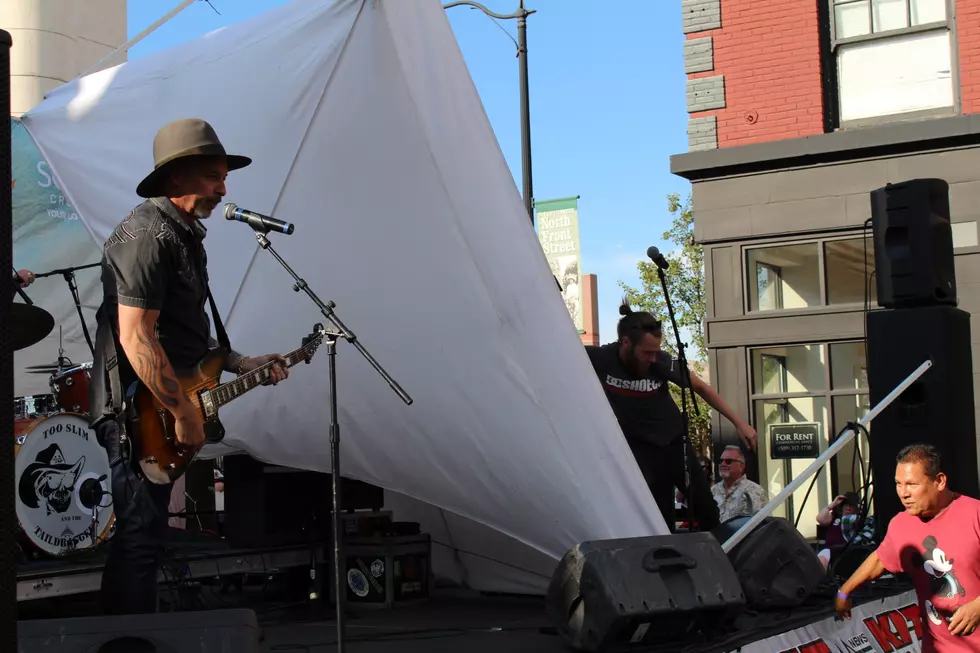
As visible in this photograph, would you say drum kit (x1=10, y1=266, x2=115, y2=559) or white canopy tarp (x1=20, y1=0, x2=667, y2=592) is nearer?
white canopy tarp (x1=20, y1=0, x2=667, y2=592)

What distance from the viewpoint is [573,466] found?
481cm

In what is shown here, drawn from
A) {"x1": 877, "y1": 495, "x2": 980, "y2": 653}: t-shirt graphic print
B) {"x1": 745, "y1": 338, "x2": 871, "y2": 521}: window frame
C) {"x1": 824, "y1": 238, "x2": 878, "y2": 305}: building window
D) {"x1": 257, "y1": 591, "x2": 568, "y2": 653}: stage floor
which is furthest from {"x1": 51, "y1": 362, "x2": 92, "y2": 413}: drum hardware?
{"x1": 824, "y1": 238, "x2": 878, "y2": 305}: building window

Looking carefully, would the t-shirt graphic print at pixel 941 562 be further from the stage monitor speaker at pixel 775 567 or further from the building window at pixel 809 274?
the building window at pixel 809 274

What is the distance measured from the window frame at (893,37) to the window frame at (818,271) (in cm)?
114

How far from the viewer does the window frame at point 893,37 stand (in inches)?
403

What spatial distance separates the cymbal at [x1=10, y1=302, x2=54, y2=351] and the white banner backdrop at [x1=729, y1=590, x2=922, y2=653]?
122 inches

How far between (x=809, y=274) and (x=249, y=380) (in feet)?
25.3

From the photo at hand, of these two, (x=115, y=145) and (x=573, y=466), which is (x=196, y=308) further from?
(x=115, y=145)

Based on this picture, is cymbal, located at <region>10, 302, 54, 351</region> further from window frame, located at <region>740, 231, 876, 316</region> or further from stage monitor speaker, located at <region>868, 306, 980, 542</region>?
window frame, located at <region>740, 231, 876, 316</region>

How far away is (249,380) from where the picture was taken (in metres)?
4.07

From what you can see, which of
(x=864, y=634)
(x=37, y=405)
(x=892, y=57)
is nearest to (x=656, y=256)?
(x=864, y=634)

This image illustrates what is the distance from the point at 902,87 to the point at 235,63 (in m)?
7.21

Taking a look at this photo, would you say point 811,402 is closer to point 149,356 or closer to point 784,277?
point 784,277

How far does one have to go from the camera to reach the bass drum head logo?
217 inches
